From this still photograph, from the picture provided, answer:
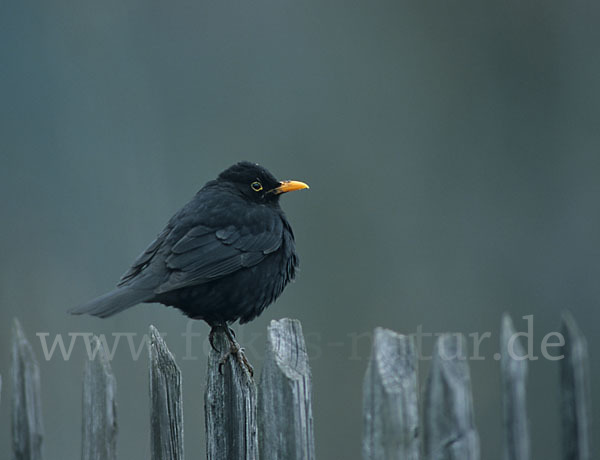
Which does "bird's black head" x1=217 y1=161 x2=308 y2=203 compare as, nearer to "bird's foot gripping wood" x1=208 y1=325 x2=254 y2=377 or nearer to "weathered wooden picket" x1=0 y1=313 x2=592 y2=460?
"bird's foot gripping wood" x1=208 y1=325 x2=254 y2=377

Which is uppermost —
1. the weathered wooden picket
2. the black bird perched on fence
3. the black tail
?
the black bird perched on fence

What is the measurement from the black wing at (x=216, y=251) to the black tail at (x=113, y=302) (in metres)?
0.16

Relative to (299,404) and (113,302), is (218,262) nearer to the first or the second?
(113,302)

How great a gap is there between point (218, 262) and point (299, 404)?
1650 millimetres

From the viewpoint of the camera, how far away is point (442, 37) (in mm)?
9289

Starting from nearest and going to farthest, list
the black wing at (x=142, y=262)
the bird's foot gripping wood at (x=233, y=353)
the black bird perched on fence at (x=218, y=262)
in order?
the bird's foot gripping wood at (x=233, y=353) → the black bird perched on fence at (x=218, y=262) → the black wing at (x=142, y=262)

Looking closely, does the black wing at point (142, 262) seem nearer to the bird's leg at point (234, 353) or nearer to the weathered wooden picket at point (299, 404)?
the bird's leg at point (234, 353)

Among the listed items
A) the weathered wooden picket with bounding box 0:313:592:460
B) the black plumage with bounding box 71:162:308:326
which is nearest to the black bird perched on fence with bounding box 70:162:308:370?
the black plumage with bounding box 71:162:308:326

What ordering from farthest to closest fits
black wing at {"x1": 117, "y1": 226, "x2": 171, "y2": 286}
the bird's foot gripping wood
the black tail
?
black wing at {"x1": 117, "y1": 226, "x2": 171, "y2": 286}, the black tail, the bird's foot gripping wood

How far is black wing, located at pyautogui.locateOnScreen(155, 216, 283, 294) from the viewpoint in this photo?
4.24 metres

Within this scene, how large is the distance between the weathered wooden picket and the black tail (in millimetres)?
474

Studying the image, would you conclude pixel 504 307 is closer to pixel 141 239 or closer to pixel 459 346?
pixel 141 239

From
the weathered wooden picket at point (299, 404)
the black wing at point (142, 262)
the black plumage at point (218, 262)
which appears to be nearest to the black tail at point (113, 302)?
the black plumage at point (218, 262)

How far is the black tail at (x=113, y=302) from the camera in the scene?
354 cm
